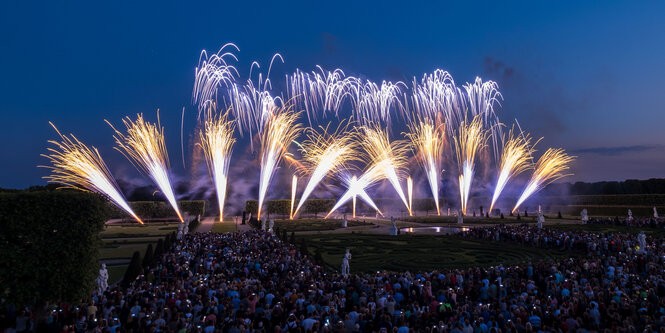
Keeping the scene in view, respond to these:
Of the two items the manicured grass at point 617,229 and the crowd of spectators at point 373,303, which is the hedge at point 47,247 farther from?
the manicured grass at point 617,229

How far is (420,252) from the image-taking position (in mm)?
28844

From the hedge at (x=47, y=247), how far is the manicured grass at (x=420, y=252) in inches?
555

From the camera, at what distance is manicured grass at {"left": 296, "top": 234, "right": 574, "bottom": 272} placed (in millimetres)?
24500

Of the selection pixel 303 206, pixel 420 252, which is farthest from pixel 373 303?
pixel 303 206

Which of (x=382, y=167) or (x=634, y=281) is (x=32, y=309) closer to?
(x=634, y=281)

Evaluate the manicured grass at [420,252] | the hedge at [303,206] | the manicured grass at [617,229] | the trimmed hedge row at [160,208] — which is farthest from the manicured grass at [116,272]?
the trimmed hedge row at [160,208]

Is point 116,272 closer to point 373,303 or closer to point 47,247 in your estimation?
point 47,247

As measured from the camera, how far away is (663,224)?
3916 cm

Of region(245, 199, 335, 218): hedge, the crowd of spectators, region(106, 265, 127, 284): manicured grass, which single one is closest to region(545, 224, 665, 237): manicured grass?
the crowd of spectators

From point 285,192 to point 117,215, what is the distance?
37041 mm

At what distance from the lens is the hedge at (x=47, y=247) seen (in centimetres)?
1390

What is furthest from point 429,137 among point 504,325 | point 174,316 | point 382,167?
point 174,316

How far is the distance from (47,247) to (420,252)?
2299 centimetres

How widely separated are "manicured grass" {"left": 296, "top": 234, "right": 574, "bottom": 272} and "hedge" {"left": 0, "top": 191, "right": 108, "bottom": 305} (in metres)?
14.1
